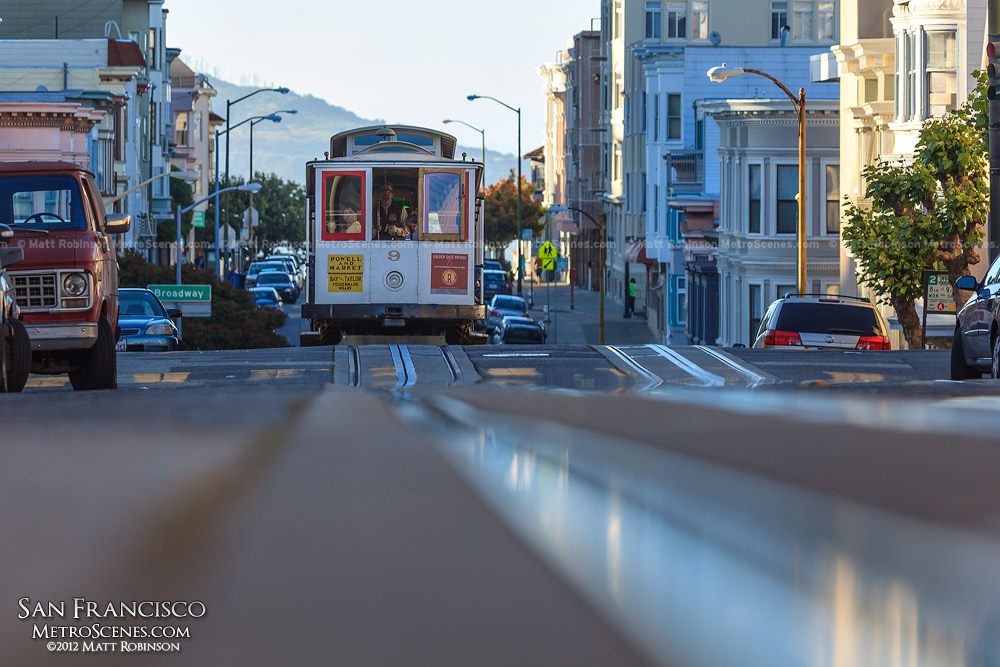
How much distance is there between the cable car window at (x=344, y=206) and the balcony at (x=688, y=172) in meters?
31.6

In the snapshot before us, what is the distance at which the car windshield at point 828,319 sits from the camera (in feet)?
70.2

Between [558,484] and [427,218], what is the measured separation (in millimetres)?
19401

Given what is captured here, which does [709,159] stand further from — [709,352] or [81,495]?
[81,495]

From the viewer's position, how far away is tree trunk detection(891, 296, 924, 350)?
2712cm

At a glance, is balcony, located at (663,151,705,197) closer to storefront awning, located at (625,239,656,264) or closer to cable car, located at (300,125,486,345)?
storefront awning, located at (625,239,656,264)

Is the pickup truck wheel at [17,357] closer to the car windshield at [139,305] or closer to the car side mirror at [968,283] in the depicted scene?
the car side mirror at [968,283]

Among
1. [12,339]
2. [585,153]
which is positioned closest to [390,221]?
[12,339]

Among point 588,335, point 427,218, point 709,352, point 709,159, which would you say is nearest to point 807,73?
point 709,159

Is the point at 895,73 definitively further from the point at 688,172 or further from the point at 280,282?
the point at 280,282

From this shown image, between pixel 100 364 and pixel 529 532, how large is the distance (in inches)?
406

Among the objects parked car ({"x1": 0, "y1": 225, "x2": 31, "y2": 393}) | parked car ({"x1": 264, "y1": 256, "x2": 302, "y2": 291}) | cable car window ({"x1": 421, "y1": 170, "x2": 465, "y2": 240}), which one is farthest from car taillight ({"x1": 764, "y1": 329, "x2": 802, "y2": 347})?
parked car ({"x1": 264, "y1": 256, "x2": 302, "y2": 291})

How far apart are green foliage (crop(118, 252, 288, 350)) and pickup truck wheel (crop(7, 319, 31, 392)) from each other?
2396 centimetres

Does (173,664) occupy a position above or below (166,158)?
below

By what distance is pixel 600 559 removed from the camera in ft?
11.1
